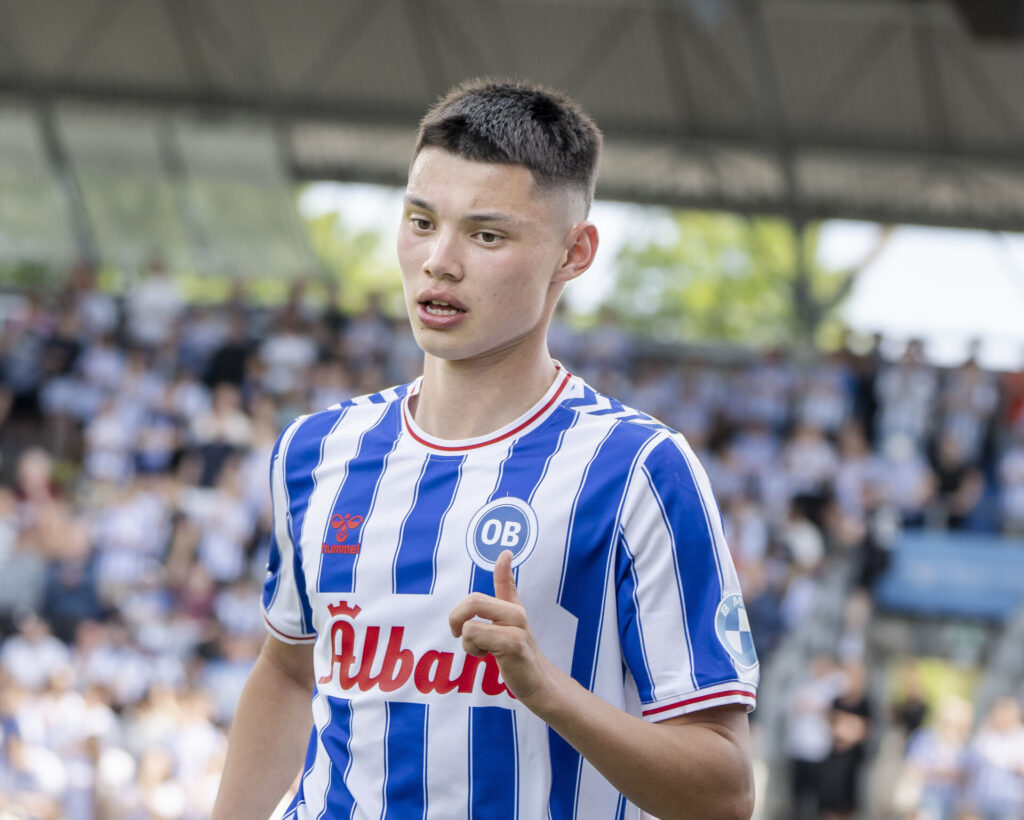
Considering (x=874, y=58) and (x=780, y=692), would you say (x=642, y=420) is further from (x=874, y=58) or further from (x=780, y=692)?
(x=874, y=58)

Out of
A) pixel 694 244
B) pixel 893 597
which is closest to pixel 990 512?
pixel 893 597

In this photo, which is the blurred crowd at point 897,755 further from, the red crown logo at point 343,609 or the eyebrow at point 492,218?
the eyebrow at point 492,218

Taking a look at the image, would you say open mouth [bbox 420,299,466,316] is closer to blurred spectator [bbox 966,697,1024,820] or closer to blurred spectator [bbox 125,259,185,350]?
blurred spectator [bbox 966,697,1024,820]

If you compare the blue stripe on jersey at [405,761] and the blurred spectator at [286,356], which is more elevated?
the blurred spectator at [286,356]

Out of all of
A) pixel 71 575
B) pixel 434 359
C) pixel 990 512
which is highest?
pixel 990 512

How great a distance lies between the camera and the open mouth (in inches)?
86.7

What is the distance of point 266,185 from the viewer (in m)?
20.8

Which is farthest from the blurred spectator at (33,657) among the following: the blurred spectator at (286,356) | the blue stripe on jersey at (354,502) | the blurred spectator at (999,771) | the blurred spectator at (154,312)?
the blue stripe on jersey at (354,502)

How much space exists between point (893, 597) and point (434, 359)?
11.7 metres

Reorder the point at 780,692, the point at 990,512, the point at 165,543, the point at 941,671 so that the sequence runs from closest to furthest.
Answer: the point at 780,692 → the point at 165,543 → the point at 990,512 → the point at 941,671

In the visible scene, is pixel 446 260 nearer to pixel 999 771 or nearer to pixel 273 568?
pixel 273 568

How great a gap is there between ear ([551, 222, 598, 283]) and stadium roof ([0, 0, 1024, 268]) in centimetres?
1742

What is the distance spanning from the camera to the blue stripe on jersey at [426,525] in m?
2.21

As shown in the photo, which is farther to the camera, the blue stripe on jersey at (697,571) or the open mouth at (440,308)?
the open mouth at (440,308)
